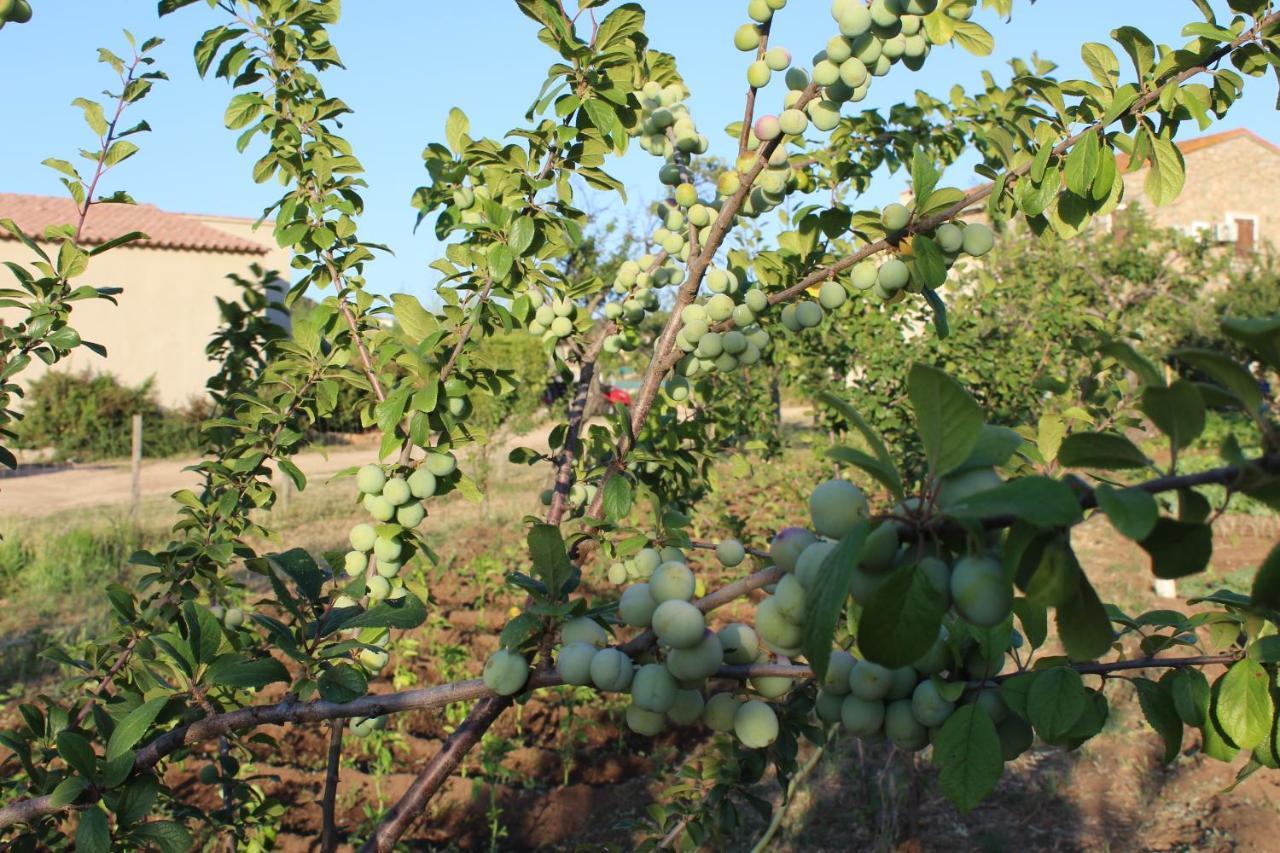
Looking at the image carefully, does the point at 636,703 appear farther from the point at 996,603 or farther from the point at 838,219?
the point at 838,219

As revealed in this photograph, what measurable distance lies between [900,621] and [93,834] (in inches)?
34.4

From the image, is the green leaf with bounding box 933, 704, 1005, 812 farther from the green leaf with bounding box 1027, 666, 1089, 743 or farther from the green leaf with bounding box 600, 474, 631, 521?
the green leaf with bounding box 600, 474, 631, 521

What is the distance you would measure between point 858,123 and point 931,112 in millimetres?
499

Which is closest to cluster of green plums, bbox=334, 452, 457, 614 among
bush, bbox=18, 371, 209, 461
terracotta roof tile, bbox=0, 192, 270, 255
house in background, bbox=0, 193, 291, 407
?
bush, bbox=18, 371, 209, 461

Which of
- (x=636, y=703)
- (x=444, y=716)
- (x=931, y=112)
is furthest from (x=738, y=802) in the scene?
(x=636, y=703)

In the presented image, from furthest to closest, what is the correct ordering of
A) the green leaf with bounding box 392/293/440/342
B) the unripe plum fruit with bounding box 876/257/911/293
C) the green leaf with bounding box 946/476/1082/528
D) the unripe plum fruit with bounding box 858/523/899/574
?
the green leaf with bounding box 392/293/440/342
the unripe plum fruit with bounding box 876/257/911/293
the unripe plum fruit with bounding box 858/523/899/574
the green leaf with bounding box 946/476/1082/528

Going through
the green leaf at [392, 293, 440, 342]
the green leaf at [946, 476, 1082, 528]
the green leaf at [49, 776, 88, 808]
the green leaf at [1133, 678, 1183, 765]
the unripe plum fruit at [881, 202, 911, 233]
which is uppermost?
the unripe plum fruit at [881, 202, 911, 233]

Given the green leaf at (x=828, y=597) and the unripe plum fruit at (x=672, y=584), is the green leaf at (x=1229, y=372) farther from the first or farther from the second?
the unripe plum fruit at (x=672, y=584)

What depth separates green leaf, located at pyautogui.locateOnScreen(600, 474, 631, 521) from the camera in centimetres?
153

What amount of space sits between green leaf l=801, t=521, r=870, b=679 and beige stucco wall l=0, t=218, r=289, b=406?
17233 mm

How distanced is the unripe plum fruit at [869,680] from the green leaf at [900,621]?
21 centimetres

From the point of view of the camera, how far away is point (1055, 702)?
80 centimetres

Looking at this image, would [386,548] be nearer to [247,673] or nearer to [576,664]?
[247,673]

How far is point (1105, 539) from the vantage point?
309 inches
